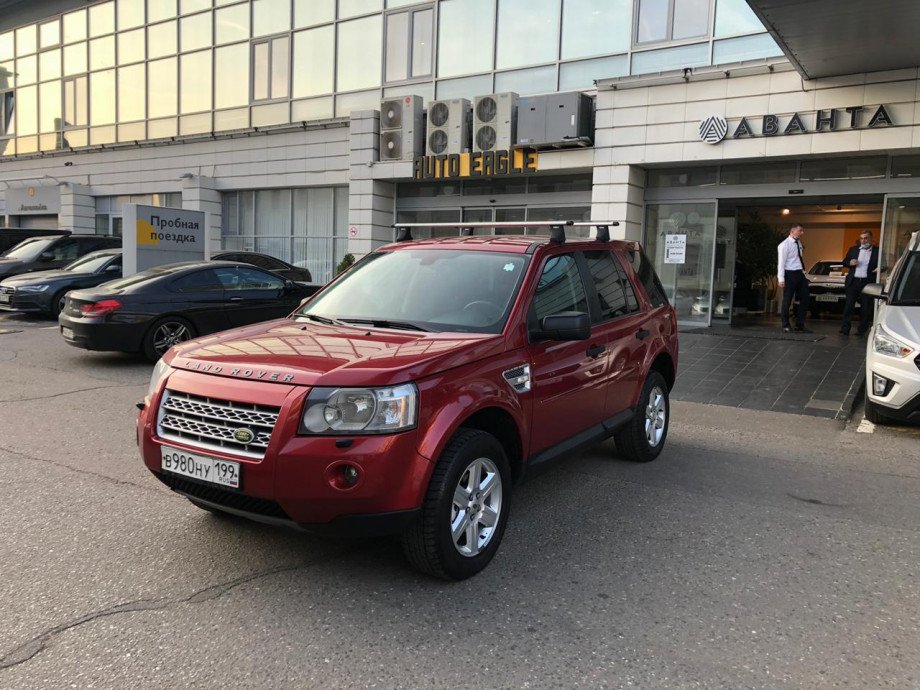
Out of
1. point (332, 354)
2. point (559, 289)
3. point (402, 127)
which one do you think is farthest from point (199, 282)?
point (402, 127)

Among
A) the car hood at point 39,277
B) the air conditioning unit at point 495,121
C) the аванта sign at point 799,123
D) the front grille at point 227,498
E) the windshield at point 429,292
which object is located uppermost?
the air conditioning unit at point 495,121

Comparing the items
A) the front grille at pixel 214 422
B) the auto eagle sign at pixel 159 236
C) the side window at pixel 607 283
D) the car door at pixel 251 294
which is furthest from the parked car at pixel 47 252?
the side window at pixel 607 283

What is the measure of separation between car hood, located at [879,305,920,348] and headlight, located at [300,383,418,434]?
558 centimetres

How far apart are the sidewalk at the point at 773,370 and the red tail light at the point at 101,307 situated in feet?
23.6

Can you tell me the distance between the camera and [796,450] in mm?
6547

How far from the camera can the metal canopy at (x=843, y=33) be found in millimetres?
9453

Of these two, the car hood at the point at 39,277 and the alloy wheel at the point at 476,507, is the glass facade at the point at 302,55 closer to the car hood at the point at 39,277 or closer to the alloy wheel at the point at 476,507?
the car hood at the point at 39,277

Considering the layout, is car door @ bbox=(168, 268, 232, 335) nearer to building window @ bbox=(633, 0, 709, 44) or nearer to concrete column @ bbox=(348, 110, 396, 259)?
concrete column @ bbox=(348, 110, 396, 259)

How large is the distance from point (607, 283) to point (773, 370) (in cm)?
603

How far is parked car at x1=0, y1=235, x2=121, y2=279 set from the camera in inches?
645

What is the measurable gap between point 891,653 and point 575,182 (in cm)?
1488

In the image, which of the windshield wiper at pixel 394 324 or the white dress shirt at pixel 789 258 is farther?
the white dress shirt at pixel 789 258

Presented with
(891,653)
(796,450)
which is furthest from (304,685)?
(796,450)

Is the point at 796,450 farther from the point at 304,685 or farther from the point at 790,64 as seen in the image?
the point at 790,64
